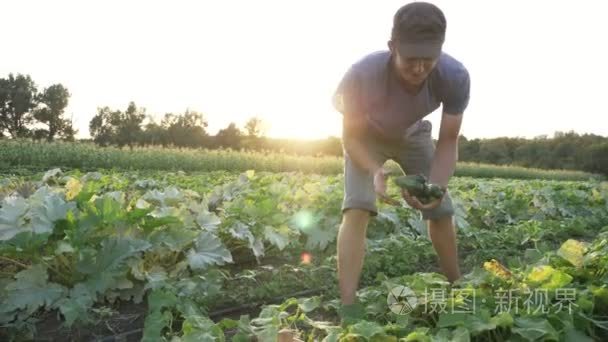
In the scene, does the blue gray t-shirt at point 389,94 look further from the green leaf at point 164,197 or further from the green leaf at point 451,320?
the green leaf at point 164,197

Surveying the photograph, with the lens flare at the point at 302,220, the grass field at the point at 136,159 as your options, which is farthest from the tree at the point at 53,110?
the lens flare at the point at 302,220

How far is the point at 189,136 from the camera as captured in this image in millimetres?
48562

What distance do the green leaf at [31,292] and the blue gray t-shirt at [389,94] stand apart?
1.72 m

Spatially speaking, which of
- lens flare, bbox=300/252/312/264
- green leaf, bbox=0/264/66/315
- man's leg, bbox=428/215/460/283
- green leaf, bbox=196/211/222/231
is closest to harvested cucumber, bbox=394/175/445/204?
man's leg, bbox=428/215/460/283

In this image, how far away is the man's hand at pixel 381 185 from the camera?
2609 millimetres

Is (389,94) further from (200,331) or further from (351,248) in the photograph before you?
(200,331)

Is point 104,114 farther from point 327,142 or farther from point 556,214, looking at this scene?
point 556,214

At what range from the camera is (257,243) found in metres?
4.18

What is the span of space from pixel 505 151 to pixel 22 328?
2267 inches

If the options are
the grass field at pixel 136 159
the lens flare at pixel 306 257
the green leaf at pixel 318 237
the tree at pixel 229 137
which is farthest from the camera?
the tree at pixel 229 137

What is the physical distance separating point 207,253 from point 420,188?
4.76 ft

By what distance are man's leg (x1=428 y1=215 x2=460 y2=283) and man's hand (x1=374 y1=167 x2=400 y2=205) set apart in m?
0.69

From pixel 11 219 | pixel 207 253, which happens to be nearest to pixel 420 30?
pixel 207 253

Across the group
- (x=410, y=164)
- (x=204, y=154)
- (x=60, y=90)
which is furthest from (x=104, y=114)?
(x=410, y=164)
